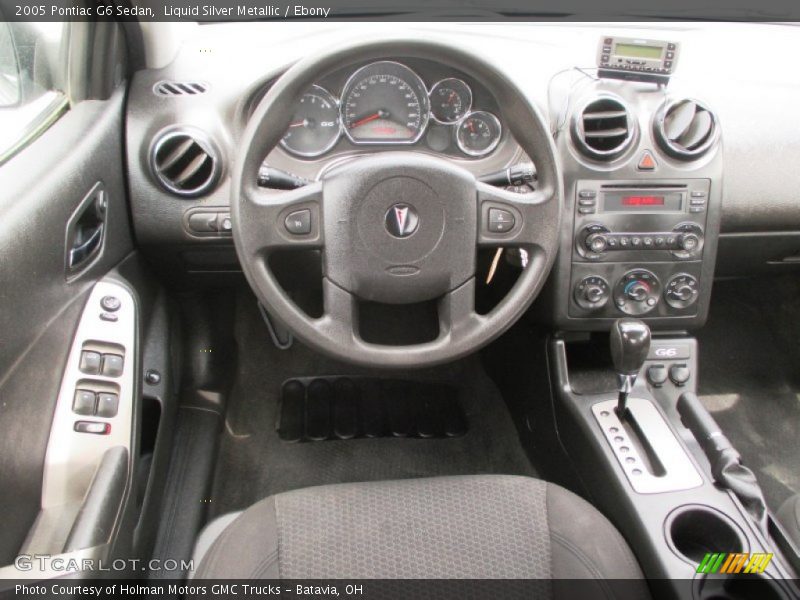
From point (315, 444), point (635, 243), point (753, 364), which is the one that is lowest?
point (315, 444)

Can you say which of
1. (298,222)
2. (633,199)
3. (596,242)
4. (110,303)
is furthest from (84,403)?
(633,199)

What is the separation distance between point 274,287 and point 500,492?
1.73 feet

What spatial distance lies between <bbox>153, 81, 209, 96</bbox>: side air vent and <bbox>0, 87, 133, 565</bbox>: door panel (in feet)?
0.53

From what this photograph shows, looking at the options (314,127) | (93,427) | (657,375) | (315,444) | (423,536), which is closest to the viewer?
(423,536)

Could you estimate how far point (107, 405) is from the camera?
4.35 feet

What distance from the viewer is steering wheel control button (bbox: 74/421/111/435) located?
4.20ft

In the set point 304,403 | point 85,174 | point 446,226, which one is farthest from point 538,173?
point 304,403

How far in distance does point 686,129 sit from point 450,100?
1.73 ft

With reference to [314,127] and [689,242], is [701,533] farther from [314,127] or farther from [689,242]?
[314,127]

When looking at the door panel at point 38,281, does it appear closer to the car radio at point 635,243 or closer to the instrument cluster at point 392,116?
the instrument cluster at point 392,116

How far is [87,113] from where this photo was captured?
57.7 inches

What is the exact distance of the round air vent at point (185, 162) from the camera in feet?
5.00

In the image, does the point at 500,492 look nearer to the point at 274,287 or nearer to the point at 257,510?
the point at 257,510

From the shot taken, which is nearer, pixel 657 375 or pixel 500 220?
pixel 500 220
